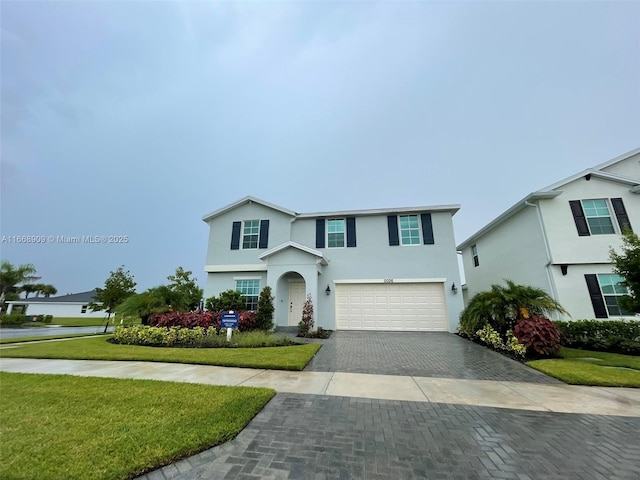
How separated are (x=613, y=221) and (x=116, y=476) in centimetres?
1757

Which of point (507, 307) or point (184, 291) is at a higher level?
point (184, 291)

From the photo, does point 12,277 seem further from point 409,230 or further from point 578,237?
point 578,237

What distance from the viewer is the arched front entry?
44.5 feet

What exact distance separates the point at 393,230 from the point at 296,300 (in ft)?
22.5

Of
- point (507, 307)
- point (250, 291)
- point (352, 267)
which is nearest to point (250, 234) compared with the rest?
point (250, 291)

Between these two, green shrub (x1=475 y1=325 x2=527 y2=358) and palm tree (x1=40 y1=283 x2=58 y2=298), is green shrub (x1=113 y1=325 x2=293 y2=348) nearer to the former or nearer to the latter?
green shrub (x1=475 y1=325 x2=527 y2=358)

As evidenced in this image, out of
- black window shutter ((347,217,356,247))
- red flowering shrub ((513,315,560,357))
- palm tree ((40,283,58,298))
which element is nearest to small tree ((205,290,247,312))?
black window shutter ((347,217,356,247))

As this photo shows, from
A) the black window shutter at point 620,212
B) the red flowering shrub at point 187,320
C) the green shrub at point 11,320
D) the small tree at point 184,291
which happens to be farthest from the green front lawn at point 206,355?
the green shrub at point 11,320

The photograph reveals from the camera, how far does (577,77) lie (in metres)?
13.9

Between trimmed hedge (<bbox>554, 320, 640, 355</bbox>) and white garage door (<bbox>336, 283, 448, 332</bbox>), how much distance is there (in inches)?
182

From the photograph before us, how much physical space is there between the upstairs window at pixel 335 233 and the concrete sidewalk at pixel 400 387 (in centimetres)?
924

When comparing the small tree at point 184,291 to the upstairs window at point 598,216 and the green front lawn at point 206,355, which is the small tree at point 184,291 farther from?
the upstairs window at point 598,216

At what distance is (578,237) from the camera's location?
35.8 feet

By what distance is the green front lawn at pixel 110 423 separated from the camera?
2562 mm
